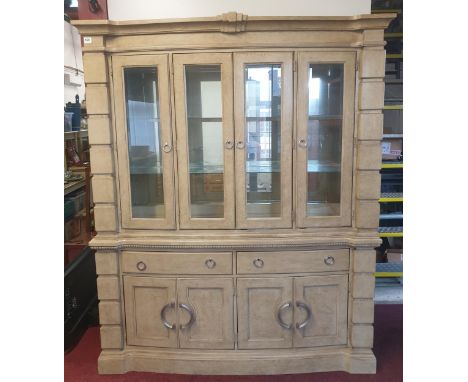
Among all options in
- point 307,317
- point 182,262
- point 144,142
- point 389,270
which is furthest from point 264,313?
point 389,270

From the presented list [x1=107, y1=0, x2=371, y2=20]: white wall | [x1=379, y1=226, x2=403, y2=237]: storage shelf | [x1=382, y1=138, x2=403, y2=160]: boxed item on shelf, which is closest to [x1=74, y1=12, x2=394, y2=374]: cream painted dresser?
[x1=107, y1=0, x2=371, y2=20]: white wall

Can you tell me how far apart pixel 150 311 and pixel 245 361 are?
614 millimetres

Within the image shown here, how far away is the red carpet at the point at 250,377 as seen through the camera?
2207 mm

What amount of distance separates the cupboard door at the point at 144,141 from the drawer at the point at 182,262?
Result: 165mm

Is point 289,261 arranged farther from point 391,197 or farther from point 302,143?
point 391,197

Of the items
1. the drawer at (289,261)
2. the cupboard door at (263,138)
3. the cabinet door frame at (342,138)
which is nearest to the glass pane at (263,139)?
the cupboard door at (263,138)

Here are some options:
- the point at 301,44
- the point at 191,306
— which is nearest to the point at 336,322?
the point at 191,306

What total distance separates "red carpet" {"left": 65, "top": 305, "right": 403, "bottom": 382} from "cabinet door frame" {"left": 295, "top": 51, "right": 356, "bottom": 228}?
2.90ft

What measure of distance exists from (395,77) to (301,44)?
4.95ft

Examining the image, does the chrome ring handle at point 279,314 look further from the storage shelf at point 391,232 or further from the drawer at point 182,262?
the storage shelf at point 391,232

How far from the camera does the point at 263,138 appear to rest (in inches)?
83.4

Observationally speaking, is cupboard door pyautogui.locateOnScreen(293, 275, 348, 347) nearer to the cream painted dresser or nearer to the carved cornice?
the cream painted dresser

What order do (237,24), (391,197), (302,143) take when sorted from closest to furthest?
(237,24) → (302,143) → (391,197)

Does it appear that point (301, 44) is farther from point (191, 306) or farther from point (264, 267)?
point (191, 306)
